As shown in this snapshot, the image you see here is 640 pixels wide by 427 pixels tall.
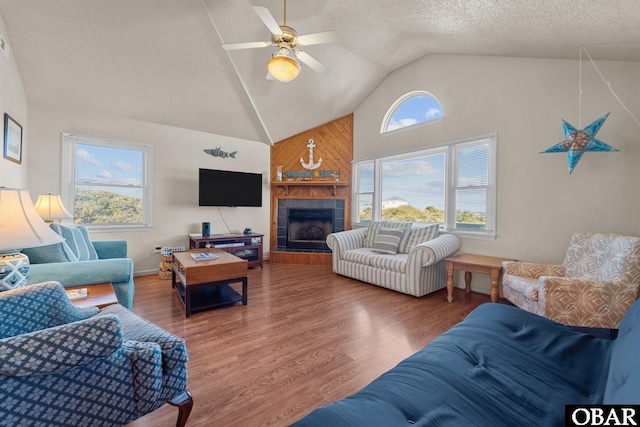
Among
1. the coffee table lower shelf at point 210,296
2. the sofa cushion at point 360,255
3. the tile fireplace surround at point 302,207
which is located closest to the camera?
the coffee table lower shelf at point 210,296

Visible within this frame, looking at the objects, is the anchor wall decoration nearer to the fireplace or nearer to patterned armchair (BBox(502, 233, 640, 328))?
the fireplace

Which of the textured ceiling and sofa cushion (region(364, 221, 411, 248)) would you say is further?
Answer: sofa cushion (region(364, 221, 411, 248))

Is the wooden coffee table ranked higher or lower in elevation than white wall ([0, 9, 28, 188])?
lower

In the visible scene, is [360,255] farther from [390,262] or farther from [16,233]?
[16,233]

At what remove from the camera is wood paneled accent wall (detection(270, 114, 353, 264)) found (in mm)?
5570

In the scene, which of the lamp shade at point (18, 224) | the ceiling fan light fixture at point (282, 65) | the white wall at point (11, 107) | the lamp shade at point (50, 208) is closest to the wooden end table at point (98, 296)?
the lamp shade at point (18, 224)

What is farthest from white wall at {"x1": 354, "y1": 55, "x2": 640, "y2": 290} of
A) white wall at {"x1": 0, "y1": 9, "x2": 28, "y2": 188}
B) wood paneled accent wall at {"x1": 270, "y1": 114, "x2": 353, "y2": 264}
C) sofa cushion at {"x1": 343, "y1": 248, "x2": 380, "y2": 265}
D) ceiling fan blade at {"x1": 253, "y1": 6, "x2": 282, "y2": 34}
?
white wall at {"x1": 0, "y1": 9, "x2": 28, "y2": 188}

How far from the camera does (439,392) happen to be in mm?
874

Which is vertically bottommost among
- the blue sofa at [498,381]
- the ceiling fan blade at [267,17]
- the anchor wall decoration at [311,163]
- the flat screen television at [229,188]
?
the blue sofa at [498,381]

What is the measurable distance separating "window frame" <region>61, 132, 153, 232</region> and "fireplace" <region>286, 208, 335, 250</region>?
255 centimetres

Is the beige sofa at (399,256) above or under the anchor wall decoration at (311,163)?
under

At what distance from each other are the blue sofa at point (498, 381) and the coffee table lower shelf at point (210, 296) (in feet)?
7.59

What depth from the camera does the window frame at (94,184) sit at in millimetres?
3756

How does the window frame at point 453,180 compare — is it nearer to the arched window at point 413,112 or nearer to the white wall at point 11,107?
the arched window at point 413,112
